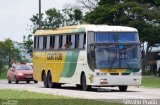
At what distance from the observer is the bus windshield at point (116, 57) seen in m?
31.7

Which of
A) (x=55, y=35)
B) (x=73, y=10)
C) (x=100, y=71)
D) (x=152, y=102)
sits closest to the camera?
(x=152, y=102)

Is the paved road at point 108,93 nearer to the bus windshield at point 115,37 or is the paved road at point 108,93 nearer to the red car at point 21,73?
the bus windshield at point 115,37

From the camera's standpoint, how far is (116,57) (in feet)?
105

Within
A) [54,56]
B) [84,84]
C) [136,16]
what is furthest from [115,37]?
[136,16]

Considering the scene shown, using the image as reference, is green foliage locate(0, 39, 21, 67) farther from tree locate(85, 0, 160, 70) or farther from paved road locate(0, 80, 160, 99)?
paved road locate(0, 80, 160, 99)

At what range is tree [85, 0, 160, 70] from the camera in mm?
65500

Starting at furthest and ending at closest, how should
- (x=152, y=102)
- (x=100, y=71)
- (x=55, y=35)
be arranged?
(x=55, y=35)
(x=100, y=71)
(x=152, y=102)

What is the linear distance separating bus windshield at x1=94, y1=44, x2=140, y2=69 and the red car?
1526 cm

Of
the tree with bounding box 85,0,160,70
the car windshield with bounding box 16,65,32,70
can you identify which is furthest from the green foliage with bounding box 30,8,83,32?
the car windshield with bounding box 16,65,32,70

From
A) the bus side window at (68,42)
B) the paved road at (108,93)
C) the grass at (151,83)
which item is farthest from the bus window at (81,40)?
the grass at (151,83)

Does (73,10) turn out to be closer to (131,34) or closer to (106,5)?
(106,5)

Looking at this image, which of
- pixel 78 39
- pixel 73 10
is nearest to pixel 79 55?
pixel 78 39

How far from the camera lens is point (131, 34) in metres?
32.8

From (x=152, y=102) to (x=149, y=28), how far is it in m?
44.2
